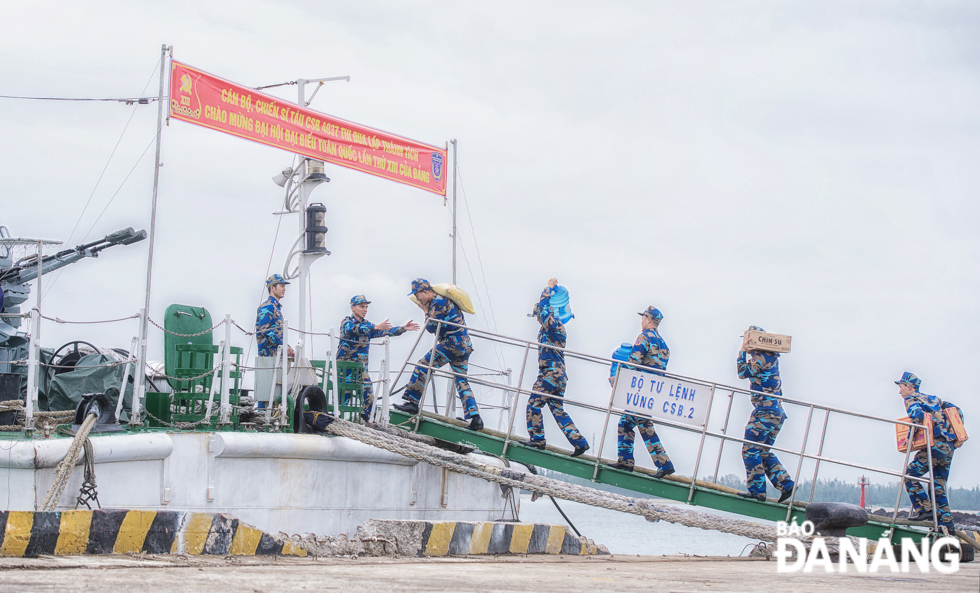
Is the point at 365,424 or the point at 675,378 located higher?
the point at 675,378

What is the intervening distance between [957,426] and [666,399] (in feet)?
9.79

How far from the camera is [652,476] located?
9906 millimetres

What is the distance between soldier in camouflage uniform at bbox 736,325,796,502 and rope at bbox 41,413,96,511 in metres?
6.36

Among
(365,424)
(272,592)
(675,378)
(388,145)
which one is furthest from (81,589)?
(388,145)

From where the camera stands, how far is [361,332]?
1132 cm

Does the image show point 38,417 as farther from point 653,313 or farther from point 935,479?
point 935,479

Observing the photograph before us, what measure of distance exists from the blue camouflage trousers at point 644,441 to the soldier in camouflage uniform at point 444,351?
1.65 m

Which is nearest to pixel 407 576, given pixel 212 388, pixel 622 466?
pixel 212 388

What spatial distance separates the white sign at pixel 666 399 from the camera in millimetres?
9844

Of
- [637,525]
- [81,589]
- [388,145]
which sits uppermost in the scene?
[388,145]

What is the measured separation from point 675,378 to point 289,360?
4235 millimetres

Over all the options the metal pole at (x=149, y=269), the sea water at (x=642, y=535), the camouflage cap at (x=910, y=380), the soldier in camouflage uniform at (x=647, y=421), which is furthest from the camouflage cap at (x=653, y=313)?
the sea water at (x=642, y=535)

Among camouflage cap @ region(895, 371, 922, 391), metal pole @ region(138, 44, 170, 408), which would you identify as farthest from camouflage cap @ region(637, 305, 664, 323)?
metal pole @ region(138, 44, 170, 408)

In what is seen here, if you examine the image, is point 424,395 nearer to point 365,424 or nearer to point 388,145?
point 365,424
